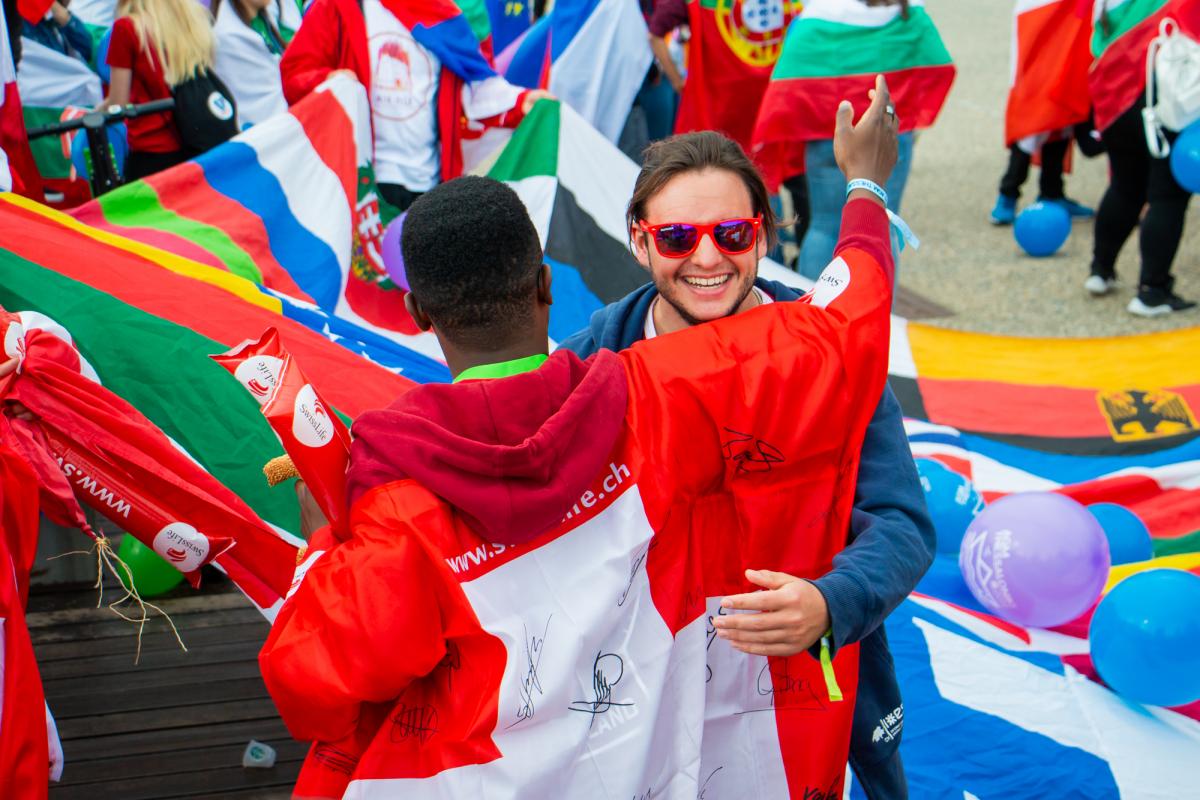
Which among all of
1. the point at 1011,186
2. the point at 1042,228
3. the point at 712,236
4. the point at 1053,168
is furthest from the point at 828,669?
the point at 1011,186

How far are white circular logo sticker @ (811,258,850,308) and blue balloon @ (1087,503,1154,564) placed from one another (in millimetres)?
1962

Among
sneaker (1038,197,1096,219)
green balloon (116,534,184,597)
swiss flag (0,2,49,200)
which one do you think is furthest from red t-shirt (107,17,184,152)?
sneaker (1038,197,1096,219)

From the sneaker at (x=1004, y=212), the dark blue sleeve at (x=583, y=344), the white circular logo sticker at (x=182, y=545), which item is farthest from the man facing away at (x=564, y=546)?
the sneaker at (x=1004, y=212)

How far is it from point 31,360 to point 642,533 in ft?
4.31

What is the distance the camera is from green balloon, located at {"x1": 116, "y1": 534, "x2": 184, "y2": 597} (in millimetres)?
3473

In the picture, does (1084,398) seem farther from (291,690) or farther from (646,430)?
(291,690)

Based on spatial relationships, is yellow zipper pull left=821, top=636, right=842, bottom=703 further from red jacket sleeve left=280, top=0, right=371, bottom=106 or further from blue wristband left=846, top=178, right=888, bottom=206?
red jacket sleeve left=280, top=0, right=371, bottom=106

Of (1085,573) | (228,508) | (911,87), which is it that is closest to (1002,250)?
(911,87)

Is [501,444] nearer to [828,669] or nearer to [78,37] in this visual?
[828,669]

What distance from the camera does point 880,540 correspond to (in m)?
1.63

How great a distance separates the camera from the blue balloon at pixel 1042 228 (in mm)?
6602

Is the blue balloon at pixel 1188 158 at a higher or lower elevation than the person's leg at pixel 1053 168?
higher
